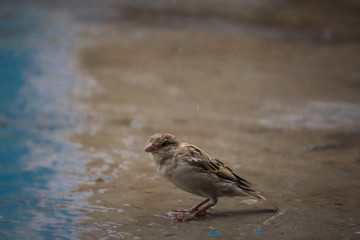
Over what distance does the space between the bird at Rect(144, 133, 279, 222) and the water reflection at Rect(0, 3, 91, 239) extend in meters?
0.94

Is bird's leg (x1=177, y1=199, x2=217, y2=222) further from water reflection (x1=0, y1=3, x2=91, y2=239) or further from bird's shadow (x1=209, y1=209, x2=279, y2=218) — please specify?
water reflection (x1=0, y1=3, x2=91, y2=239)

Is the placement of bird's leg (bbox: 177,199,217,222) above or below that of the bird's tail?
below

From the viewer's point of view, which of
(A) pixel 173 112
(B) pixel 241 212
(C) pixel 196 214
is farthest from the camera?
(A) pixel 173 112

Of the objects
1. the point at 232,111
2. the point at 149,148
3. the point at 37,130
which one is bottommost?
the point at 149,148

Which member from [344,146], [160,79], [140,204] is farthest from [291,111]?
[140,204]

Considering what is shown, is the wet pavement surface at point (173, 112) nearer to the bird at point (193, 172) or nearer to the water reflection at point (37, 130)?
the water reflection at point (37, 130)

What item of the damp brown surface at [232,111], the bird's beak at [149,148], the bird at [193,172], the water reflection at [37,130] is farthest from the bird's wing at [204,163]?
the water reflection at [37,130]

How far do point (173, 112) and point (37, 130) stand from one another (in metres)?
2.25

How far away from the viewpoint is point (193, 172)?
443cm

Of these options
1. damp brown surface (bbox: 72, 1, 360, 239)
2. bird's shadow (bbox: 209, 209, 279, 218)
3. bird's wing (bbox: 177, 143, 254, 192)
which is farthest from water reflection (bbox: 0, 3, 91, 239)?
bird's shadow (bbox: 209, 209, 279, 218)

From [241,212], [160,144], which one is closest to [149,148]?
[160,144]

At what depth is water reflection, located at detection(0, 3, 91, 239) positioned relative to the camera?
189 inches

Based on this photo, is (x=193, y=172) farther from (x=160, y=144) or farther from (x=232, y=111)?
(x=232, y=111)

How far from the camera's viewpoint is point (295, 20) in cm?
1523
